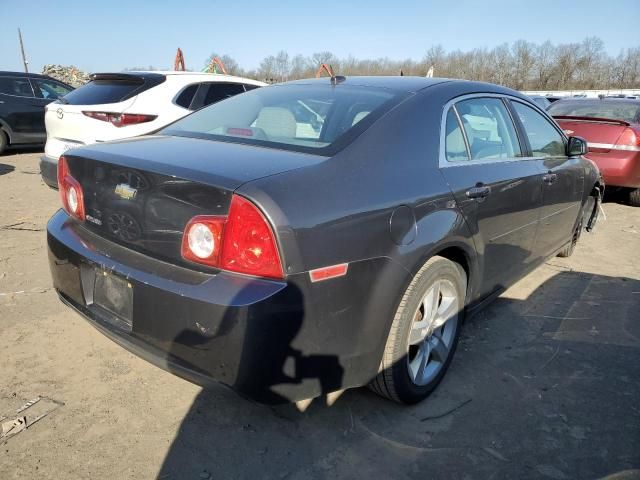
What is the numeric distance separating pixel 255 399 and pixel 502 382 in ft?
5.19

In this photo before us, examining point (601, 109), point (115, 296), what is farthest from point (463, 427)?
point (601, 109)

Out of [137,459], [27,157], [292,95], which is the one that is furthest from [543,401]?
[27,157]

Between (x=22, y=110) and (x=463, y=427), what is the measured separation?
10.8 m

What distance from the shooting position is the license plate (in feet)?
6.66

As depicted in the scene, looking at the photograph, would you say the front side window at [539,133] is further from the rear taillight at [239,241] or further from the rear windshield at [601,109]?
the rear windshield at [601,109]

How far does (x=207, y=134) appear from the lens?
8.64 ft

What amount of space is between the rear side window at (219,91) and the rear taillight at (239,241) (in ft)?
15.5

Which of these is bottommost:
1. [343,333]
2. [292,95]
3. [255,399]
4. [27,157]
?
[27,157]

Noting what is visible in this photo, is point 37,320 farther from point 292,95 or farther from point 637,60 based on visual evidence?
point 637,60

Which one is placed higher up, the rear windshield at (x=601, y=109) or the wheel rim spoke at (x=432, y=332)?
the rear windshield at (x=601, y=109)

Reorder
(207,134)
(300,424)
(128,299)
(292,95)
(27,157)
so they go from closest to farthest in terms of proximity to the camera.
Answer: (128,299)
(300,424)
(207,134)
(292,95)
(27,157)

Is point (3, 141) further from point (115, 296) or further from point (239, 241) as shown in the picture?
point (239, 241)

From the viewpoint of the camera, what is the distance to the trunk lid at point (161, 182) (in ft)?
6.13

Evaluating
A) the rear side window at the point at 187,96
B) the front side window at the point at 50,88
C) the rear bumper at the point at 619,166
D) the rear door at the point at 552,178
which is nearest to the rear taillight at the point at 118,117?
the rear side window at the point at 187,96
